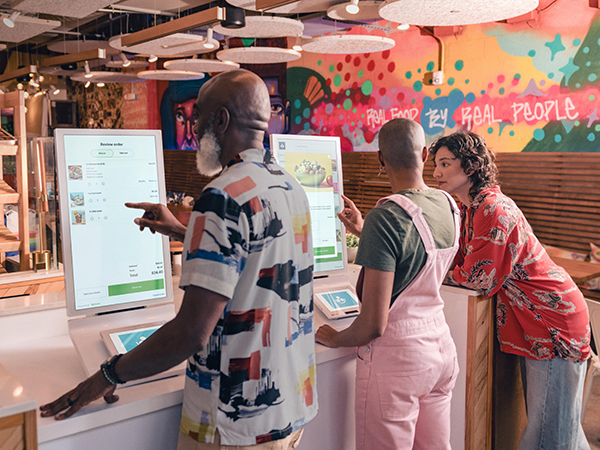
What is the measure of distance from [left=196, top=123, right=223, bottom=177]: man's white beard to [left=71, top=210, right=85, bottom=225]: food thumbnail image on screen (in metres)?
0.57

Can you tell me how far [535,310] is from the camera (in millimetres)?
2295

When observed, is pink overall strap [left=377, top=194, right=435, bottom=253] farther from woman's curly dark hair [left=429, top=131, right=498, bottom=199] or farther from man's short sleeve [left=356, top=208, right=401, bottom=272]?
woman's curly dark hair [left=429, top=131, right=498, bottom=199]

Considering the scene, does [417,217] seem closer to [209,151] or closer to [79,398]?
[209,151]

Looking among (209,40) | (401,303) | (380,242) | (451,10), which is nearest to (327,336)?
(401,303)

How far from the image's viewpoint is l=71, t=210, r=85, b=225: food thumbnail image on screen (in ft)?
5.36

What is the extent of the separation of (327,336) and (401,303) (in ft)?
1.04

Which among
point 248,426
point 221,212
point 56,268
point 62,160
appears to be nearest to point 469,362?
point 248,426

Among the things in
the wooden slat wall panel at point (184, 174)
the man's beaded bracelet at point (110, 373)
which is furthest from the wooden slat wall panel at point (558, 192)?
the wooden slat wall panel at point (184, 174)

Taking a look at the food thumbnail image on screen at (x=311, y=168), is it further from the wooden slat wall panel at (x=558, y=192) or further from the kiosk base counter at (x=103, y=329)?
the wooden slat wall panel at (x=558, y=192)

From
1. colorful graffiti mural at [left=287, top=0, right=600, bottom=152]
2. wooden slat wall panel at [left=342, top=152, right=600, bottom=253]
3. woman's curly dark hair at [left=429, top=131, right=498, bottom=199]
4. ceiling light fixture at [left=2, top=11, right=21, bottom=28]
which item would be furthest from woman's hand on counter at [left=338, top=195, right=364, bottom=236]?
ceiling light fixture at [left=2, top=11, right=21, bottom=28]

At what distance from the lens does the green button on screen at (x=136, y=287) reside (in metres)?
1.71

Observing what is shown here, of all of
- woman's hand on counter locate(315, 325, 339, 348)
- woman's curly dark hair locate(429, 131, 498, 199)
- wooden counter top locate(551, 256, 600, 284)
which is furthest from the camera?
wooden counter top locate(551, 256, 600, 284)

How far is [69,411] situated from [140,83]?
1158 cm

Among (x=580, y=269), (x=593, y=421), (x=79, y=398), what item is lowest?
(x=593, y=421)
